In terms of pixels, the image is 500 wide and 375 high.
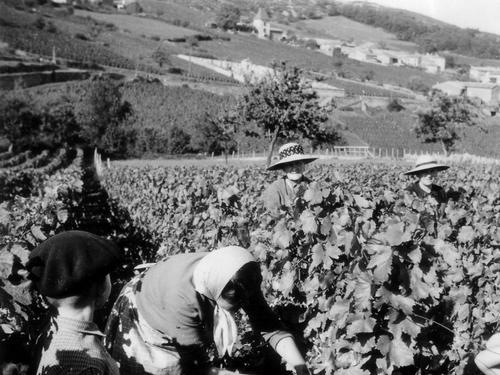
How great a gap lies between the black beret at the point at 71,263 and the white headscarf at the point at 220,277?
16.2 inches

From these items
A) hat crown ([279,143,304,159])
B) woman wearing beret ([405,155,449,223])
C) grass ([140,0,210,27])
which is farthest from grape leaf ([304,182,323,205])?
grass ([140,0,210,27])

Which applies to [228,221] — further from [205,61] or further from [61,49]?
[205,61]

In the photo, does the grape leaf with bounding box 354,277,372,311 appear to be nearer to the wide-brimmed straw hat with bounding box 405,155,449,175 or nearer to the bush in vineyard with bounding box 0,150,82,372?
the bush in vineyard with bounding box 0,150,82,372

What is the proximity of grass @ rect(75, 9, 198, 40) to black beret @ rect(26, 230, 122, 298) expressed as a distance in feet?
351

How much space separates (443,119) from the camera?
4972 cm

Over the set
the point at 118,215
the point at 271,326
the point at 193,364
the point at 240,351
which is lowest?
the point at 118,215

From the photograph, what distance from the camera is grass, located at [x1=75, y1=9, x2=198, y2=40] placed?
352 feet

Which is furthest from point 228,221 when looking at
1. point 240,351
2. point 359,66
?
point 359,66

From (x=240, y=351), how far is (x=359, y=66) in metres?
112

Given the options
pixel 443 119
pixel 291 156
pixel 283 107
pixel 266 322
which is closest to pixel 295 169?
pixel 291 156

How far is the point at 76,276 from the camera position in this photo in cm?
223

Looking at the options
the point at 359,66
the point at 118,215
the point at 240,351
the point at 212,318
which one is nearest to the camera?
the point at 212,318

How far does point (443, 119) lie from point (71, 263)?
51196mm

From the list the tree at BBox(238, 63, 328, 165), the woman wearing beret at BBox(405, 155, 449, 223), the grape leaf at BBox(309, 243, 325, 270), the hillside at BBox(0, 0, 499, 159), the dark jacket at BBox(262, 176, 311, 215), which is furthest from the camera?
the hillside at BBox(0, 0, 499, 159)
